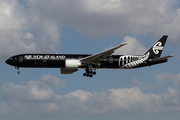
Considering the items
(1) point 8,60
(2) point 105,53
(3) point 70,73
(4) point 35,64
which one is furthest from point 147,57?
(1) point 8,60

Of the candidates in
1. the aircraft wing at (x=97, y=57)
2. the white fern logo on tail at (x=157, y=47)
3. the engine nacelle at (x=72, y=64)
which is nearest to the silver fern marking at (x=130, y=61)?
the white fern logo on tail at (x=157, y=47)

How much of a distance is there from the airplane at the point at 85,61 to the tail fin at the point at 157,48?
1817 mm

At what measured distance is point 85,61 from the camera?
5369 cm

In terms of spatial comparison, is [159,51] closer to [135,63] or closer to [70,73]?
[135,63]

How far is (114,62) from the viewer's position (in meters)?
55.9

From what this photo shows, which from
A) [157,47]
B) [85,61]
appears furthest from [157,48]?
[85,61]

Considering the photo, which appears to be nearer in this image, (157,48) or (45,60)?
(45,60)

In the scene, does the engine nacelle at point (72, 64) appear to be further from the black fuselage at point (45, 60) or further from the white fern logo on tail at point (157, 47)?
the white fern logo on tail at point (157, 47)

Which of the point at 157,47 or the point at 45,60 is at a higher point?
the point at 157,47

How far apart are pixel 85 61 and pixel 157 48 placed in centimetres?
1672

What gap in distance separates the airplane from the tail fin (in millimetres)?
1817

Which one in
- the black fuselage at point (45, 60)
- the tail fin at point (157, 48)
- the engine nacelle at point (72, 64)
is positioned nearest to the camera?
the engine nacelle at point (72, 64)

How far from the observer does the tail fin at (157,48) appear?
197ft

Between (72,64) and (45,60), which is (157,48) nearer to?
(72,64)
